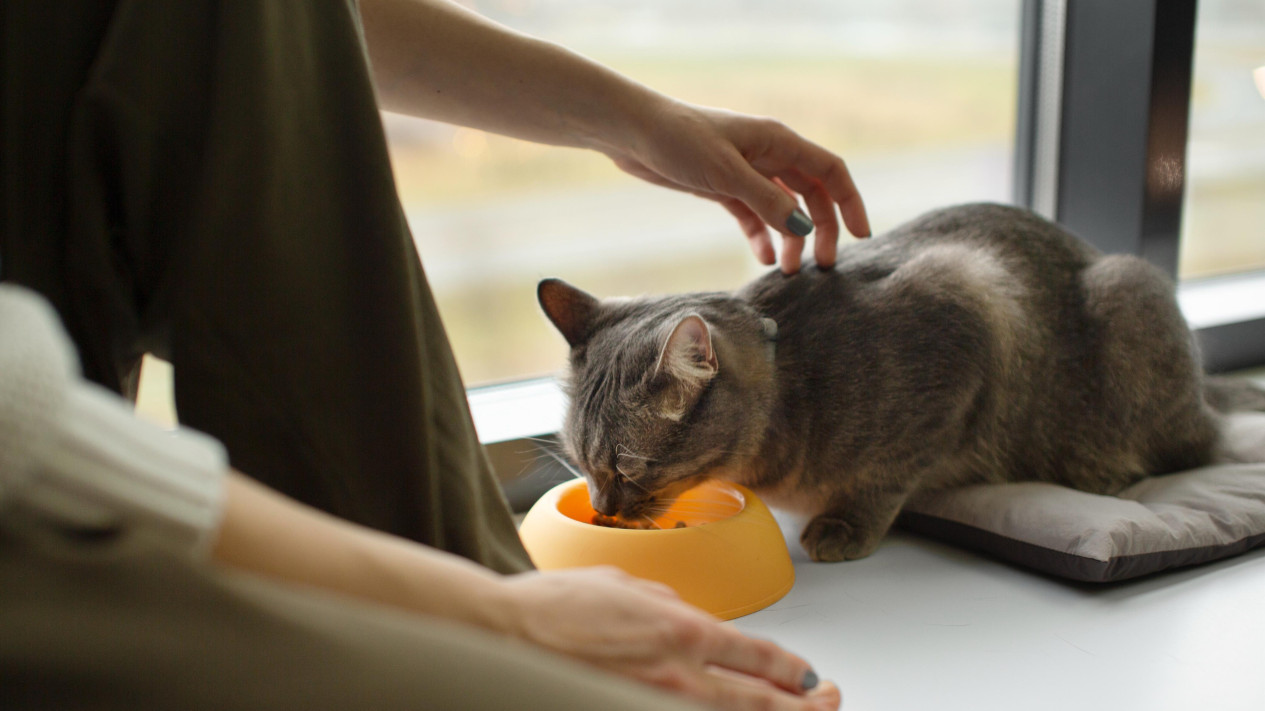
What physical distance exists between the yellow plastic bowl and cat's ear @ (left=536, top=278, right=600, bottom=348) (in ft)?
1.06

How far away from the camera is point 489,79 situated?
4.81 feet

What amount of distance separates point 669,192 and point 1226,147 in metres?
1.83

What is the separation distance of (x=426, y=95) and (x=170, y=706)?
116cm

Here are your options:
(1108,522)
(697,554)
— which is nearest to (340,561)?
(697,554)

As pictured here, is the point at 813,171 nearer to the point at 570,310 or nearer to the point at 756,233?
the point at 756,233

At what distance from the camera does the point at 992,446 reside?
157cm

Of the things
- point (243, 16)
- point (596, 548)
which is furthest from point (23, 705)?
point (596, 548)

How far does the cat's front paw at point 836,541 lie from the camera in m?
1.49

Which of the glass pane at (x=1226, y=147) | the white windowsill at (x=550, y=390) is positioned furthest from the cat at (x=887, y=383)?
the glass pane at (x=1226, y=147)

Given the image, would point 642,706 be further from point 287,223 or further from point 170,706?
point 287,223

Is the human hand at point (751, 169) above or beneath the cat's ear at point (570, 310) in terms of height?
above

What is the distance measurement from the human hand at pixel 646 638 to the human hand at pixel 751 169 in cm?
87

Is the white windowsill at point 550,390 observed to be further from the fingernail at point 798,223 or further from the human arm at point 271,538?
the human arm at point 271,538

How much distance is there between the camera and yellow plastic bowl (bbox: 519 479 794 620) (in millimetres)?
1275
